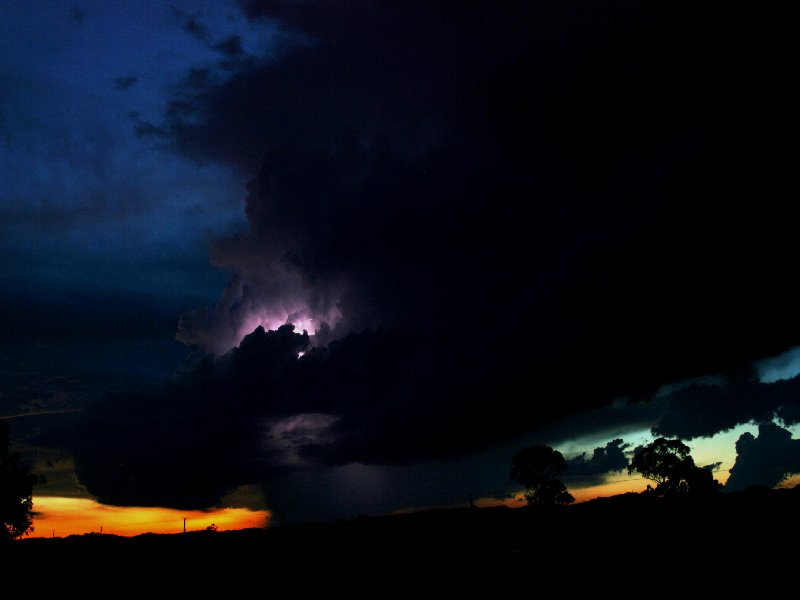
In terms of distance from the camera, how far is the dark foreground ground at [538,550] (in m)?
18.5

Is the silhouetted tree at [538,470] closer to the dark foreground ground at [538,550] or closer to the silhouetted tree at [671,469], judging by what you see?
the silhouetted tree at [671,469]

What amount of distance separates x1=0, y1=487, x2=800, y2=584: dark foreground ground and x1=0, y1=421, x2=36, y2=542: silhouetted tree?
48.7m

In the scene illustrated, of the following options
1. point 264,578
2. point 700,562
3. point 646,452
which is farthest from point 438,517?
point 646,452

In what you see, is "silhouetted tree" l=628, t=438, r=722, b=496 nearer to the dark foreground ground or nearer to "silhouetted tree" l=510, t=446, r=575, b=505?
"silhouetted tree" l=510, t=446, r=575, b=505

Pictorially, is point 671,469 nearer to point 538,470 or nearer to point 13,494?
point 538,470

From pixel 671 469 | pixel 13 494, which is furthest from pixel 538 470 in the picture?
pixel 13 494

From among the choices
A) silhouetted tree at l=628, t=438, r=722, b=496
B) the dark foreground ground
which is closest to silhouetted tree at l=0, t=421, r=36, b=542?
the dark foreground ground

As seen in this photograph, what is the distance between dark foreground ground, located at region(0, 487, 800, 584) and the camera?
60.7 ft

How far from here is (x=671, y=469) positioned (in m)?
83.1

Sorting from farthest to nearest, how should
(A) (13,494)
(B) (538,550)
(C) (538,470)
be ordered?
(C) (538,470) → (A) (13,494) → (B) (538,550)

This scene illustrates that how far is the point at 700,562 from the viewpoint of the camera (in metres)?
18.6

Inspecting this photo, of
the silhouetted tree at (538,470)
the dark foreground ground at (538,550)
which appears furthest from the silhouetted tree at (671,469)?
the dark foreground ground at (538,550)

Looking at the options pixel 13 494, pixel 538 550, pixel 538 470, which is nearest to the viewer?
pixel 538 550

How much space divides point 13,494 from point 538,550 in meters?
64.8
